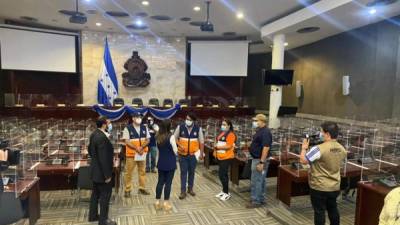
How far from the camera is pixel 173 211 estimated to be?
443 cm

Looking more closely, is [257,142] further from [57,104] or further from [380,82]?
[57,104]

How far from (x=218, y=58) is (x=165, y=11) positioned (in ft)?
15.2

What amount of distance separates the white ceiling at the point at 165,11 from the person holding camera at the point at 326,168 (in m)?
6.43

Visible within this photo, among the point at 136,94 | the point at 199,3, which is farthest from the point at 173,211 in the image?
the point at 136,94

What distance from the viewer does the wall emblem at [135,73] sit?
13702mm

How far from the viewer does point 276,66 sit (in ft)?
35.2

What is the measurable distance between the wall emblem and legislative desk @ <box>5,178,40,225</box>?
10.6m

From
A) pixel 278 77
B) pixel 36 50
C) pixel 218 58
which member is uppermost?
pixel 218 58

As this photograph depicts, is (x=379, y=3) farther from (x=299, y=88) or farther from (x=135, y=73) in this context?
(x=135, y=73)

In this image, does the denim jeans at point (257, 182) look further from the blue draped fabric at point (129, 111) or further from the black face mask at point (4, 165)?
the blue draped fabric at point (129, 111)

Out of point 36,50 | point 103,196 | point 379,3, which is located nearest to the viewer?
point 103,196

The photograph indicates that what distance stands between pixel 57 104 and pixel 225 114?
7.13m

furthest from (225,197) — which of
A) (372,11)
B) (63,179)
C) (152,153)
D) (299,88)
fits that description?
(299,88)

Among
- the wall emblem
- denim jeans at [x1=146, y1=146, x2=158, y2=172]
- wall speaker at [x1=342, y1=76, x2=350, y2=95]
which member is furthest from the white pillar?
the wall emblem
